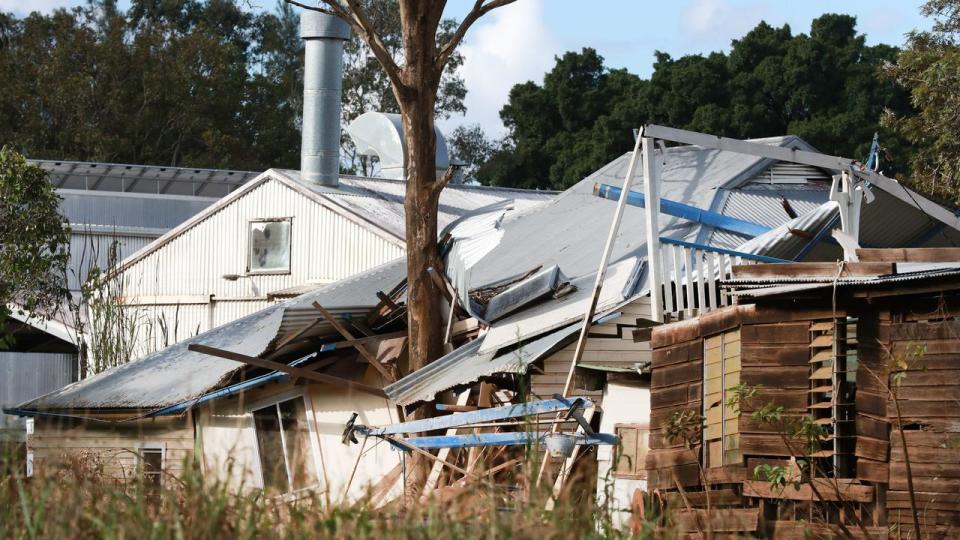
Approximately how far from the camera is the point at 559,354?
48.7 ft

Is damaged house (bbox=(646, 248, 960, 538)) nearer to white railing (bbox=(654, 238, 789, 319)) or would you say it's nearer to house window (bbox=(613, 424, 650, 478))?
white railing (bbox=(654, 238, 789, 319))

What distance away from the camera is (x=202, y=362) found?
62.3 ft

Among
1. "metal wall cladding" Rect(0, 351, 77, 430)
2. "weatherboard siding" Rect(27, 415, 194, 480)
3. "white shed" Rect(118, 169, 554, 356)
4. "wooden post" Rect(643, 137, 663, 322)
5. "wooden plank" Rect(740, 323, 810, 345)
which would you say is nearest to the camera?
"wooden plank" Rect(740, 323, 810, 345)

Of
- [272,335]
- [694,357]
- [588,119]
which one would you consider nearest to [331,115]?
[272,335]

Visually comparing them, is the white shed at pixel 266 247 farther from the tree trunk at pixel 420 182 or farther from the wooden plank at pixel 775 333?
the wooden plank at pixel 775 333

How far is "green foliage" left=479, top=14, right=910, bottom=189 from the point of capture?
138 ft

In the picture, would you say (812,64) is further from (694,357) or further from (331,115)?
(694,357)

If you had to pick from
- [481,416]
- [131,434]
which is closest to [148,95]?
[131,434]

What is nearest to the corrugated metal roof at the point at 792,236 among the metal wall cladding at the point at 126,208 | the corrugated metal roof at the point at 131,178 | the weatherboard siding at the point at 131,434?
the weatherboard siding at the point at 131,434

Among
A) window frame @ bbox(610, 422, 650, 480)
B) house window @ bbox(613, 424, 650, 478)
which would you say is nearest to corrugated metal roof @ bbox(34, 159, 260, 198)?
window frame @ bbox(610, 422, 650, 480)

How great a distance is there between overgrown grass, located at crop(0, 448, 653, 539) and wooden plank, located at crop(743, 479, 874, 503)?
4051 mm

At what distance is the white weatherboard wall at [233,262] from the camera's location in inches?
1013

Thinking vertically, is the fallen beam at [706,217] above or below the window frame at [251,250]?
below

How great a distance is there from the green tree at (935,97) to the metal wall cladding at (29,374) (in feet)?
61.4
